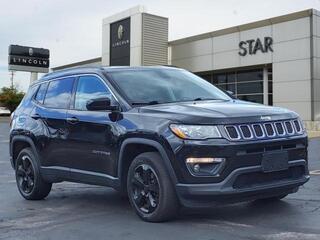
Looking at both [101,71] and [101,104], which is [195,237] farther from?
[101,71]

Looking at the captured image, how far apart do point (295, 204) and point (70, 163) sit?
2903 millimetres

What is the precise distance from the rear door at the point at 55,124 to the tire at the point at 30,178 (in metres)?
0.27

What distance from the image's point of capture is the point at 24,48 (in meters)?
44.2

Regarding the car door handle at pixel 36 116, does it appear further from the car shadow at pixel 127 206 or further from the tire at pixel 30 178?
the car shadow at pixel 127 206

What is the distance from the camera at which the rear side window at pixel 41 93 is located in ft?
26.8

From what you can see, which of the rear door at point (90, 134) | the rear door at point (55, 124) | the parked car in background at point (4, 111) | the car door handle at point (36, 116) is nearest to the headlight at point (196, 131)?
the rear door at point (90, 134)

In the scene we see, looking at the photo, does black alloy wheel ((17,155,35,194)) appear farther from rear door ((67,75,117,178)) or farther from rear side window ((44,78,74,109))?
rear door ((67,75,117,178))

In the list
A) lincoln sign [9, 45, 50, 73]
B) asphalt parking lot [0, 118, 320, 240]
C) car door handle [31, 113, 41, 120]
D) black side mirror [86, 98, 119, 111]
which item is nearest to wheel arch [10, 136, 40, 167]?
car door handle [31, 113, 41, 120]

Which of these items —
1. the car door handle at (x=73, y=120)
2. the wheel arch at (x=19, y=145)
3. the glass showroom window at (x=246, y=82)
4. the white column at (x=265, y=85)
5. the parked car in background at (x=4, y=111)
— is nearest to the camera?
the car door handle at (x=73, y=120)

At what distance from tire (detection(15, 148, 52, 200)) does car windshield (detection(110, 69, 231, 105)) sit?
1.99 m

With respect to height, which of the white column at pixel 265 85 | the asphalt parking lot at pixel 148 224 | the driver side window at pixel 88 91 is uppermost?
the white column at pixel 265 85

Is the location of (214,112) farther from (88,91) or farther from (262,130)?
(88,91)

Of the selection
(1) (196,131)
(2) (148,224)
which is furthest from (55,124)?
(1) (196,131)

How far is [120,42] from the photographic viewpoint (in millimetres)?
40812
